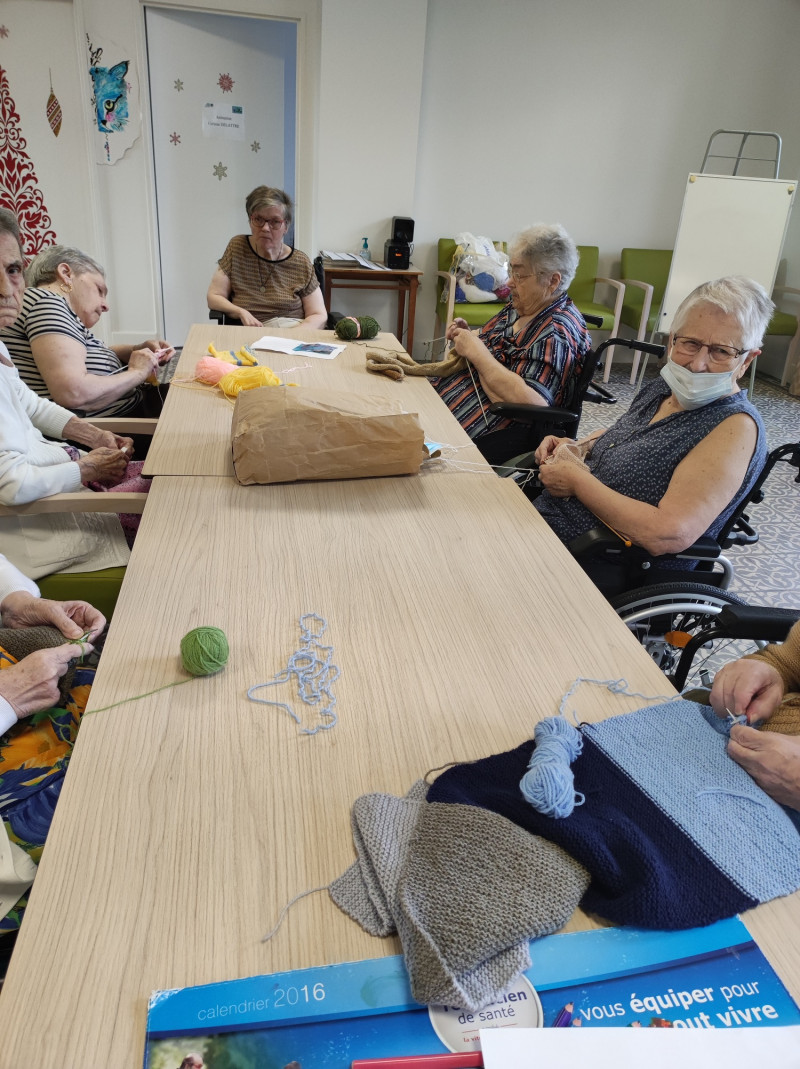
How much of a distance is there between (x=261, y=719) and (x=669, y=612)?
0.98 m

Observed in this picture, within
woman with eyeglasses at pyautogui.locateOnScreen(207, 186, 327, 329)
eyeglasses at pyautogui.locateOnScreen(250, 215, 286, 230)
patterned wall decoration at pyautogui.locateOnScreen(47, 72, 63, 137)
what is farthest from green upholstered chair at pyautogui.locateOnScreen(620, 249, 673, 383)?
patterned wall decoration at pyautogui.locateOnScreen(47, 72, 63, 137)

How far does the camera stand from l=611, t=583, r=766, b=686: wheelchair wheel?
1468mm

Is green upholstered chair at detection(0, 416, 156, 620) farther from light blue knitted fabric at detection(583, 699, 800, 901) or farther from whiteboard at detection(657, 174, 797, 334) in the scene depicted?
whiteboard at detection(657, 174, 797, 334)

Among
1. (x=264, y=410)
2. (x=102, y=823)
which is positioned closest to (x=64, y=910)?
(x=102, y=823)

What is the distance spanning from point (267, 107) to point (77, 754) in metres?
5.19

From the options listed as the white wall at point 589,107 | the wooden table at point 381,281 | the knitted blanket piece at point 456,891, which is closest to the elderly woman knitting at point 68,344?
the knitted blanket piece at point 456,891

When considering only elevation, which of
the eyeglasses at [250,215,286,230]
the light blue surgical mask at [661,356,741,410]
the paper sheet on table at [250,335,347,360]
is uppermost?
the eyeglasses at [250,215,286,230]

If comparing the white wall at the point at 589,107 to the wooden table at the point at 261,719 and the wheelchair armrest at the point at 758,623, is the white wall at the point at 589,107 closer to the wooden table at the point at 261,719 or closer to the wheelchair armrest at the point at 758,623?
the wooden table at the point at 261,719

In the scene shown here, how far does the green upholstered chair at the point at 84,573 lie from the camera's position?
1516 millimetres

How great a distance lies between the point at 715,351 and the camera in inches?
61.8

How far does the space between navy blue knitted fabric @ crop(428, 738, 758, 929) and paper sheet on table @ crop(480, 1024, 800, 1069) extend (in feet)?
0.31

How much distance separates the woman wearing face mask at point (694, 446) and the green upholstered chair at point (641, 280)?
3.97 meters

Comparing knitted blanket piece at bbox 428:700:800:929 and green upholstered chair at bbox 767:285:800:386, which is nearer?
knitted blanket piece at bbox 428:700:800:929

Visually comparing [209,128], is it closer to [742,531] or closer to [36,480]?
[36,480]
